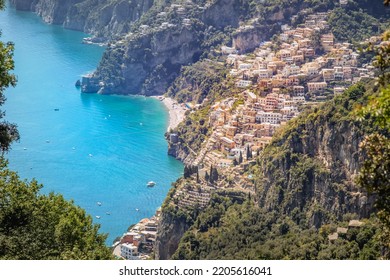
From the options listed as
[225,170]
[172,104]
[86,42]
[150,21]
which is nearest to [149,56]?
[150,21]

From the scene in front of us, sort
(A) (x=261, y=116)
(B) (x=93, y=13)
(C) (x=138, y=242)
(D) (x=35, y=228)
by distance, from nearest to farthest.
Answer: (D) (x=35, y=228)
(C) (x=138, y=242)
(A) (x=261, y=116)
(B) (x=93, y=13)

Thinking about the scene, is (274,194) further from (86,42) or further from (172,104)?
(86,42)

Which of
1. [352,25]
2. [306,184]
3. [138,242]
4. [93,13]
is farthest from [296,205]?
[93,13]

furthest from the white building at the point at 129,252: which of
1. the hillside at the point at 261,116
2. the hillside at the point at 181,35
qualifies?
the hillside at the point at 181,35

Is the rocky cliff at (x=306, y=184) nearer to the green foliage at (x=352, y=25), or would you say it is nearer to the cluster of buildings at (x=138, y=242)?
the cluster of buildings at (x=138, y=242)

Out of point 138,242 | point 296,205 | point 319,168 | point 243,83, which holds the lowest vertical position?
point 138,242

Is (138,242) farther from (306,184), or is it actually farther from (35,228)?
(35,228)
